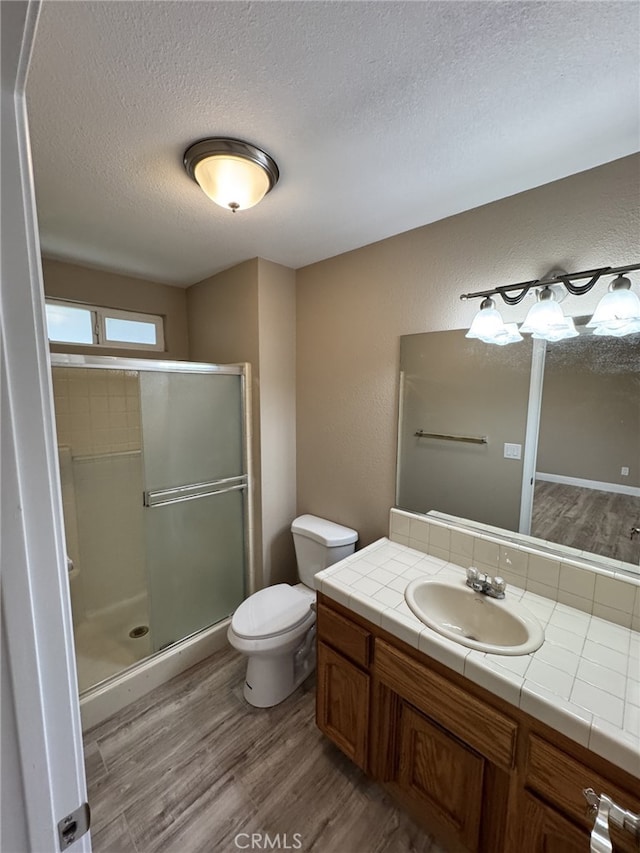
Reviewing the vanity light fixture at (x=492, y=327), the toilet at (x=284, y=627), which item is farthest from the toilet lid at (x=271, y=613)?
the vanity light fixture at (x=492, y=327)

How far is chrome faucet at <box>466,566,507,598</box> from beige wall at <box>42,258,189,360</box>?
7.94ft

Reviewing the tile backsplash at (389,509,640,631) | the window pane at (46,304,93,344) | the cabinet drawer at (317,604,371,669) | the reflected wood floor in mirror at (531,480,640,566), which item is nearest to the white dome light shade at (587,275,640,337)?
the reflected wood floor in mirror at (531,480,640,566)

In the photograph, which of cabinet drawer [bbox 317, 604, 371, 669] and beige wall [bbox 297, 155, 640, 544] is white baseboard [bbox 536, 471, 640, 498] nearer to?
beige wall [bbox 297, 155, 640, 544]

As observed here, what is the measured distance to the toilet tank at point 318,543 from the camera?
77.2 inches

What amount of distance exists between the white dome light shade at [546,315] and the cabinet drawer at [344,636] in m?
1.34

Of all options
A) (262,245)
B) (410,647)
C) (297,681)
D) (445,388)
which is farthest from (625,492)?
(262,245)

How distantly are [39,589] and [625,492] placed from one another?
1.63 m

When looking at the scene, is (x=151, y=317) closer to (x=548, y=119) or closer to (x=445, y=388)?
(x=445, y=388)

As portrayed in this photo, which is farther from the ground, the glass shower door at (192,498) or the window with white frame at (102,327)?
the window with white frame at (102,327)

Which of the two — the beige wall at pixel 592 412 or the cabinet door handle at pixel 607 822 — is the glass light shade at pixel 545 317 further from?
the cabinet door handle at pixel 607 822

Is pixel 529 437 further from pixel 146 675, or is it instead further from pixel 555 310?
pixel 146 675

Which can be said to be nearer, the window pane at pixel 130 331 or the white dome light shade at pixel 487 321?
the white dome light shade at pixel 487 321

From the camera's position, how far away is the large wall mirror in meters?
1.20

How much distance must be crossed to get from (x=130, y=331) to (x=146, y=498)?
4.21ft
